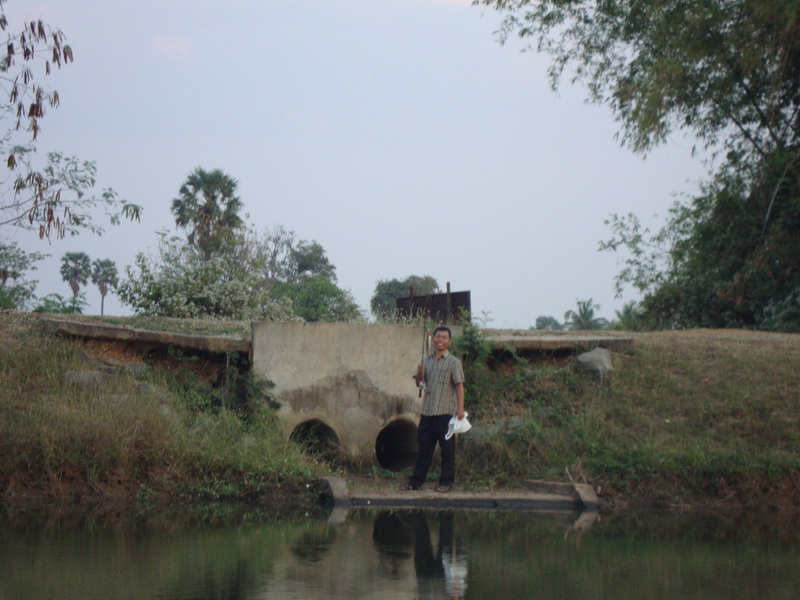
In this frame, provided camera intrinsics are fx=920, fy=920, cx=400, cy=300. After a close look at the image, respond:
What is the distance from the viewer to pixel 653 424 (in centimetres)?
1245

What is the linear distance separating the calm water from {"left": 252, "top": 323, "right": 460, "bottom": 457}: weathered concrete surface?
129 inches

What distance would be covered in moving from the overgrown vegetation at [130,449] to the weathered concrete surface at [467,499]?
1.98 ft

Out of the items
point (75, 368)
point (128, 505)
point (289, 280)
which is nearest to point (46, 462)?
point (128, 505)

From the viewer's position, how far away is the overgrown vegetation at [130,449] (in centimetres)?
1064

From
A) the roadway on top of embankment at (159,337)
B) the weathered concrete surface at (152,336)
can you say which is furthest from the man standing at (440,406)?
the weathered concrete surface at (152,336)

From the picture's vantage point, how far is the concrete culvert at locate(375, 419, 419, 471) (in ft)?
46.6

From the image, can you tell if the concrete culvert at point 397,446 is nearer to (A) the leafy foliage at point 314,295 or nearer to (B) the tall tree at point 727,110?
(B) the tall tree at point 727,110

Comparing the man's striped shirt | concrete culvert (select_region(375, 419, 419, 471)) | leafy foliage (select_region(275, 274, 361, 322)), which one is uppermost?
leafy foliage (select_region(275, 274, 361, 322))

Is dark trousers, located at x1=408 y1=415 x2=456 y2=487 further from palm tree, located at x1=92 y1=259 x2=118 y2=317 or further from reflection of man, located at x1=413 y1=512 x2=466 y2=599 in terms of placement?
palm tree, located at x1=92 y1=259 x2=118 y2=317

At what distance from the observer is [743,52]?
17.3 m

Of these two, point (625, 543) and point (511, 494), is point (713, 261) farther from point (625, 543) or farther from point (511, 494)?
point (625, 543)

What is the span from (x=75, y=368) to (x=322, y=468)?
12.5 feet

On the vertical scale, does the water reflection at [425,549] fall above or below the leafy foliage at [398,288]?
below

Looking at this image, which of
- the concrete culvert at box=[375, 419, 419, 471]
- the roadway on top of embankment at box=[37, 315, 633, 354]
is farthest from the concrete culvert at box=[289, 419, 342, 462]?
the roadway on top of embankment at box=[37, 315, 633, 354]
